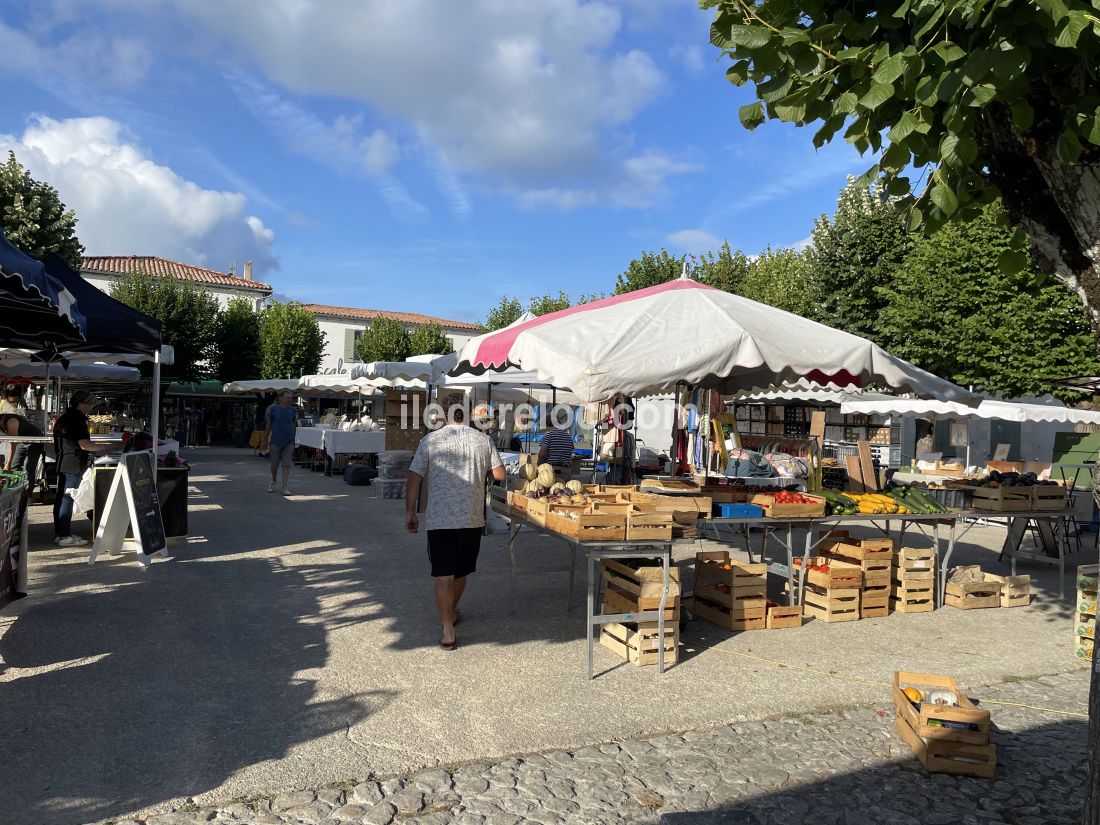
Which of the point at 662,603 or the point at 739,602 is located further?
the point at 739,602

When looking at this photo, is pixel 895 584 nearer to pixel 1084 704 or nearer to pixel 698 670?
pixel 1084 704

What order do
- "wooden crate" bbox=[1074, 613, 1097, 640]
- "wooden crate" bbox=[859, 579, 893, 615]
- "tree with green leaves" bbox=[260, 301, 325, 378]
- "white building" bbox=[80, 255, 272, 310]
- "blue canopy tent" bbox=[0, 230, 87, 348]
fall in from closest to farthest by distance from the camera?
"blue canopy tent" bbox=[0, 230, 87, 348] < "wooden crate" bbox=[1074, 613, 1097, 640] < "wooden crate" bbox=[859, 579, 893, 615] < "tree with green leaves" bbox=[260, 301, 325, 378] < "white building" bbox=[80, 255, 272, 310]

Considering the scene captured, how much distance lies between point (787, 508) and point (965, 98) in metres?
4.18

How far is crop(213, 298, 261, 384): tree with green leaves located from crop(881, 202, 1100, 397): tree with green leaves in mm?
25984

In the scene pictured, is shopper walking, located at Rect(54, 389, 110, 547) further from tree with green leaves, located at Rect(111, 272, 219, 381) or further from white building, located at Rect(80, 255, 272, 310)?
white building, located at Rect(80, 255, 272, 310)

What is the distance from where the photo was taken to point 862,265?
2139 cm

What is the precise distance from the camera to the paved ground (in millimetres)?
3695

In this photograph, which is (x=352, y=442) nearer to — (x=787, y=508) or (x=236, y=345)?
(x=787, y=508)

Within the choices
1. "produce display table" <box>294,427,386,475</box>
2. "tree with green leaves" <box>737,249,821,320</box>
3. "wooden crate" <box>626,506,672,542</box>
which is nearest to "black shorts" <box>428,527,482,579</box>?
"wooden crate" <box>626,506,672,542</box>

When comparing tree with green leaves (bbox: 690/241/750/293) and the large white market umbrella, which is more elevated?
tree with green leaves (bbox: 690/241/750/293)

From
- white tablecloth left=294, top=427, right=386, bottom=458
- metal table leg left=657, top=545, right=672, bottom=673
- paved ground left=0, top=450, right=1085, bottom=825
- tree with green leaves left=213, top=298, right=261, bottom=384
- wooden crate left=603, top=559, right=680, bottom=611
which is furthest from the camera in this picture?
tree with green leaves left=213, top=298, right=261, bottom=384

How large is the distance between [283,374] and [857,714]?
33365 millimetres

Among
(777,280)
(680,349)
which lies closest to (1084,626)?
(680,349)

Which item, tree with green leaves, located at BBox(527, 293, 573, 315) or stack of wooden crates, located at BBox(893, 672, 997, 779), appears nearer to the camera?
stack of wooden crates, located at BBox(893, 672, 997, 779)
